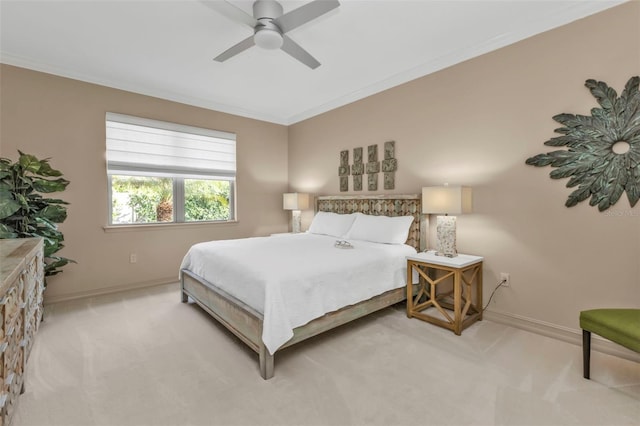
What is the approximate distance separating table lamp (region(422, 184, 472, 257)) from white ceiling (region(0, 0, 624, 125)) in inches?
56.5

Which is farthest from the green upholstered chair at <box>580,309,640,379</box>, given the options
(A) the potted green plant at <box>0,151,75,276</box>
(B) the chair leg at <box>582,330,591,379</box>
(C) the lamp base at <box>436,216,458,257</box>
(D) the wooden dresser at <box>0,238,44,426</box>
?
(A) the potted green plant at <box>0,151,75,276</box>

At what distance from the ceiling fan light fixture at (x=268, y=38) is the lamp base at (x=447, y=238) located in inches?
88.6

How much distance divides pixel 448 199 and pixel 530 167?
74 cm

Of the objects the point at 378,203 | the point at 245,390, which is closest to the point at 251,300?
the point at 245,390

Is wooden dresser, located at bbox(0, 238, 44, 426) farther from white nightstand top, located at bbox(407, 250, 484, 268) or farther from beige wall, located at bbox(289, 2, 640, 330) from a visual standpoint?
beige wall, located at bbox(289, 2, 640, 330)

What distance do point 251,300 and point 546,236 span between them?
256 cm

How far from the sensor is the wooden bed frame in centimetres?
211

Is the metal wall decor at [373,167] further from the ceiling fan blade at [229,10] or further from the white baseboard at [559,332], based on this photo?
the ceiling fan blade at [229,10]

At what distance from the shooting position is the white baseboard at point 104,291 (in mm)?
3422

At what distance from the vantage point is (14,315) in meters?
1.43

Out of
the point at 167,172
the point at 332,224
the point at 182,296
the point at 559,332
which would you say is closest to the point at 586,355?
the point at 559,332

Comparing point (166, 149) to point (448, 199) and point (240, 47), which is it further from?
point (448, 199)

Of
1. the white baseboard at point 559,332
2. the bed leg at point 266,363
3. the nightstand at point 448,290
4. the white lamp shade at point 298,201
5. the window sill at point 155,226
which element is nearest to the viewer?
the bed leg at point 266,363

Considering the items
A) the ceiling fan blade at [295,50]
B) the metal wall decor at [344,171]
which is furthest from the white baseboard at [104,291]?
the ceiling fan blade at [295,50]
